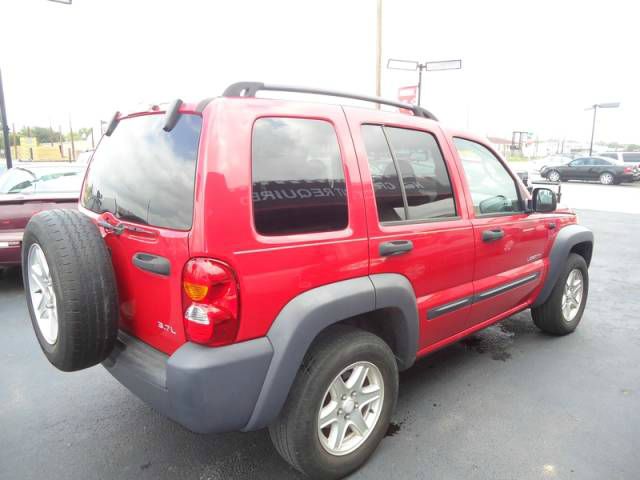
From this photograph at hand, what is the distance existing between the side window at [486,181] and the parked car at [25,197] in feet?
14.1

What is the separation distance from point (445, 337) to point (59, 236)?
2.26m

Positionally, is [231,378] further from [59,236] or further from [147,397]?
[59,236]

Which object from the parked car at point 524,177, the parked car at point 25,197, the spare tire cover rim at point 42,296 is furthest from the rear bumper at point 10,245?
the parked car at point 524,177

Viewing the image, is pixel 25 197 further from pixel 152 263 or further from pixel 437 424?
pixel 437 424

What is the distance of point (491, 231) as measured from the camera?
301 centimetres

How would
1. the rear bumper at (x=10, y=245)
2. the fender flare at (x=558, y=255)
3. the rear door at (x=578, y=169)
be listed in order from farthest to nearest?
1. the rear door at (x=578, y=169)
2. the rear bumper at (x=10, y=245)
3. the fender flare at (x=558, y=255)

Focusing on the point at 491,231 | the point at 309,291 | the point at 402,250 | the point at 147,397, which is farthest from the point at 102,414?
A: the point at 491,231

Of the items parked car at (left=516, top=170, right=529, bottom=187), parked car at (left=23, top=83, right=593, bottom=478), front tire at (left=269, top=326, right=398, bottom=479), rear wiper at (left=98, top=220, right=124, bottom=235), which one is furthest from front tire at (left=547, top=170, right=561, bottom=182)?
rear wiper at (left=98, top=220, right=124, bottom=235)

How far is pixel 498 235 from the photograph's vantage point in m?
3.05

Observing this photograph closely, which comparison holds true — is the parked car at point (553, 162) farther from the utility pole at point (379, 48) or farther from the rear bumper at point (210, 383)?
the rear bumper at point (210, 383)

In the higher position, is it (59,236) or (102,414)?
(59,236)

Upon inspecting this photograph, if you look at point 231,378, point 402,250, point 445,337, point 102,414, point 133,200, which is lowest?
point 102,414

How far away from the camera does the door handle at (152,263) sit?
195 centimetres

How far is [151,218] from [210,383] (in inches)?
30.2
